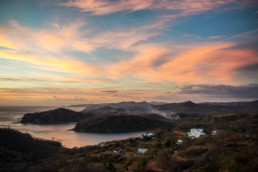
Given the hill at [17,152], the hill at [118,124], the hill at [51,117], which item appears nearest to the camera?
the hill at [17,152]

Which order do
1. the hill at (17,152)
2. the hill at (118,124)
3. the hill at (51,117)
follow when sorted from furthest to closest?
1. the hill at (51,117)
2. the hill at (118,124)
3. the hill at (17,152)

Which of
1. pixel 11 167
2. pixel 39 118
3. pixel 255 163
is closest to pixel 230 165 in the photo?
pixel 255 163

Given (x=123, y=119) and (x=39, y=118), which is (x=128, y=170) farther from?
(x=39, y=118)

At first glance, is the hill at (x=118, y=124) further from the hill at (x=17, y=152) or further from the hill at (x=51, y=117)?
the hill at (x=17, y=152)

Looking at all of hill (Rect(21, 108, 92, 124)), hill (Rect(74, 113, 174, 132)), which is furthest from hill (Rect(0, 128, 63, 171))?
hill (Rect(21, 108, 92, 124))

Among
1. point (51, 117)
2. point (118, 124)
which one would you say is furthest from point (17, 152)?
point (51, 117)

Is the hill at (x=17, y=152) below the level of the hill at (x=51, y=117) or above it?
above

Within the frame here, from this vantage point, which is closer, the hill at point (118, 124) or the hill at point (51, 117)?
the hill at point (118, 124)

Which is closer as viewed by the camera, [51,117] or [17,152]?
[17,152]

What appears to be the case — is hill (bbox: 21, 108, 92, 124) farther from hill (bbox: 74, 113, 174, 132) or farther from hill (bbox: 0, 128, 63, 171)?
hill (bbox: 0, 128, 63, 171)

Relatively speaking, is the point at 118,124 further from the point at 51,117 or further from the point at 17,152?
the point at 17,152

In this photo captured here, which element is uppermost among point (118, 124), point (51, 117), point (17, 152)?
point (17, 152)

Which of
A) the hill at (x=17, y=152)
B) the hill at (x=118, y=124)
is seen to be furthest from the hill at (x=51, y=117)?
the hill at (x=17, y=152)

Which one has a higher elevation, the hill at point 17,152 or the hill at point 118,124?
the hill at point 17,152
